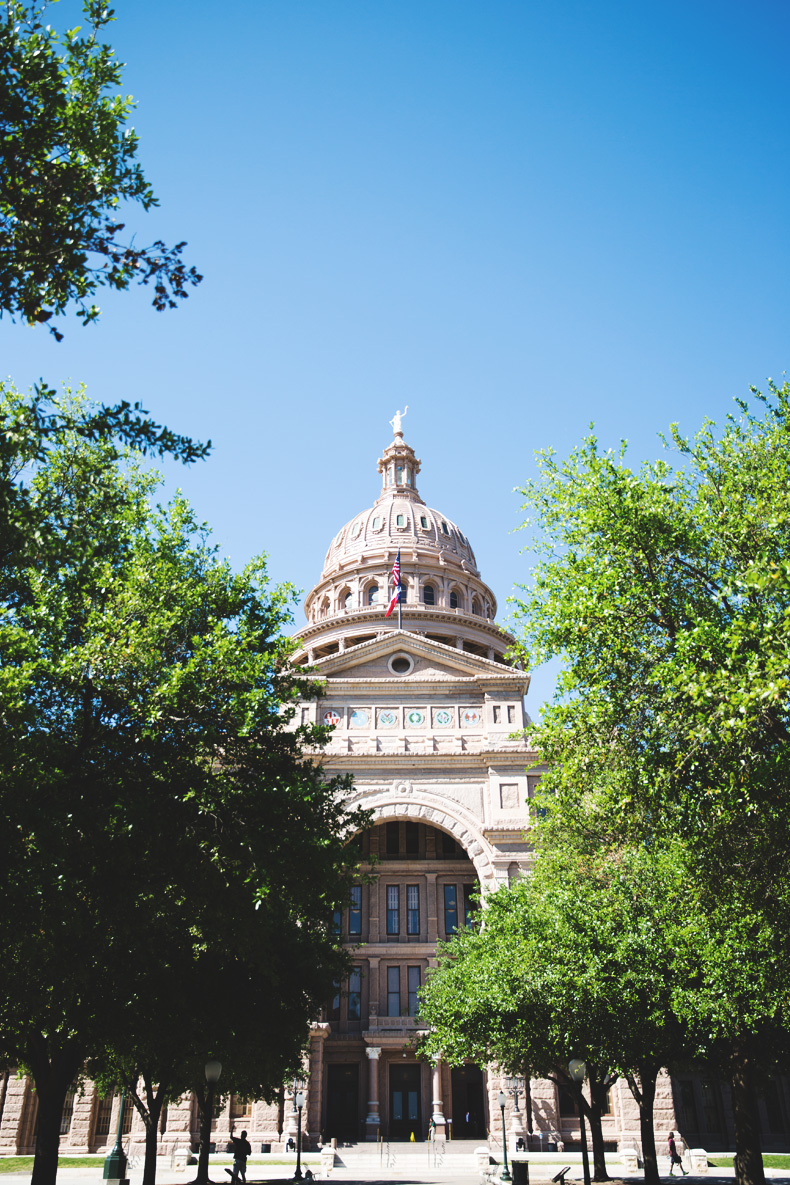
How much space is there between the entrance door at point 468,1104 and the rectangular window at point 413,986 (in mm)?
3507

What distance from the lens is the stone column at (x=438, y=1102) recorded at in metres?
40.9

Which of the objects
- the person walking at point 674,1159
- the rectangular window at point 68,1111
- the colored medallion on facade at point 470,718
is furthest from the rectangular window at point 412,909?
the rectangular window at point 68,1111

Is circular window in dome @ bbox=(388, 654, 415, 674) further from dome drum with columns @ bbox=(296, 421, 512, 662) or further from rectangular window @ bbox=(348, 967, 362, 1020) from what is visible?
rectangular window @ bbox=(348, 967, 362, 1020)

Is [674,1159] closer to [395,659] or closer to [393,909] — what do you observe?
[393,909]

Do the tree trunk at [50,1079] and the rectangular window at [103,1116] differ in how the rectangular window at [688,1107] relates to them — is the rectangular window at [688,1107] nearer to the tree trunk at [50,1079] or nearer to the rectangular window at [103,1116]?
the rectangular window at [103,1116]

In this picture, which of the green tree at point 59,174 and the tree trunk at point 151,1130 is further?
the tree trunk at point 151,1130

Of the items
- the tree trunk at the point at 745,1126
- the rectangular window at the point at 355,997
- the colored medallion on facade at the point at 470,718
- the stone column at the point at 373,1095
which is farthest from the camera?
the colored medallion on facade at the point at 470,718

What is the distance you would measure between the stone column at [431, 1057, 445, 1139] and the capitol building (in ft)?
0.28

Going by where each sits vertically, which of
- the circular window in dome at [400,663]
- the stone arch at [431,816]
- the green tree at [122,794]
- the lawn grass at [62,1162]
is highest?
Answer: the circular window in dome at [400,663]

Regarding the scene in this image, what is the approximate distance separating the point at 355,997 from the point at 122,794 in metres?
35.0

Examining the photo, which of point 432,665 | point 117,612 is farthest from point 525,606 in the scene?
point 432,665

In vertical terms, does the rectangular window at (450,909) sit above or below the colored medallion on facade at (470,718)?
below

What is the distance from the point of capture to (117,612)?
1806 centimetres

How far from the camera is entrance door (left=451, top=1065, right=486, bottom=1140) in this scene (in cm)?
4328
